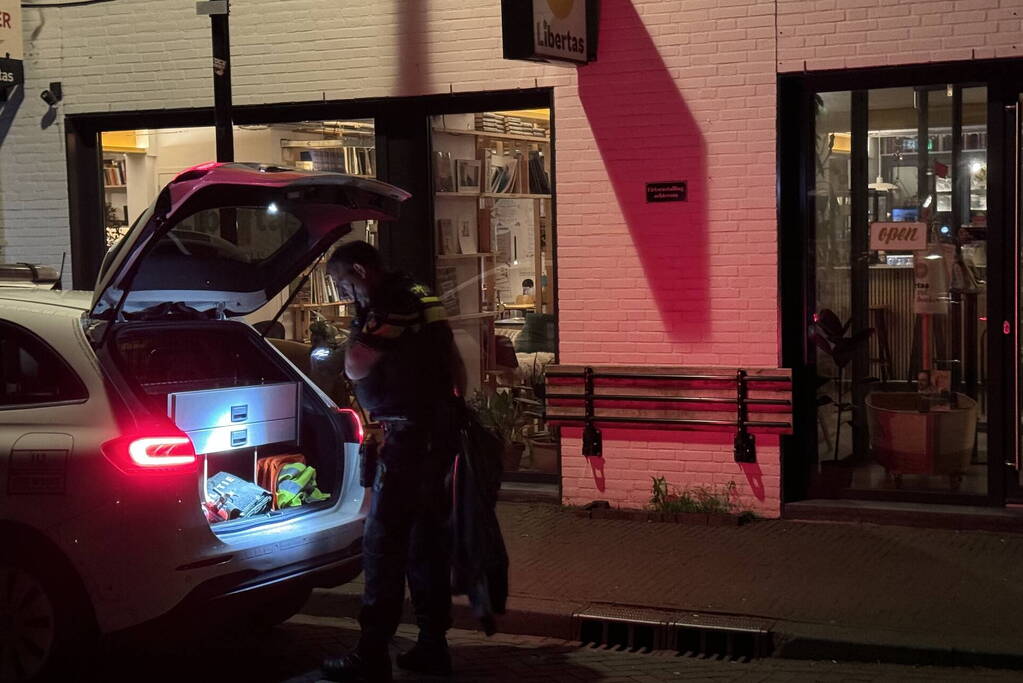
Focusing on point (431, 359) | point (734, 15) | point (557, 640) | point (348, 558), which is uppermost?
point (734, 15)

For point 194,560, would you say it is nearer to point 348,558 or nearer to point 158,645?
point 348,558

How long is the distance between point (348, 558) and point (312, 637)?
0.97 meters

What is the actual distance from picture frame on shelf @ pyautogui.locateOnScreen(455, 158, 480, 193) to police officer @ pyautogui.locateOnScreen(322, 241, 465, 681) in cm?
433

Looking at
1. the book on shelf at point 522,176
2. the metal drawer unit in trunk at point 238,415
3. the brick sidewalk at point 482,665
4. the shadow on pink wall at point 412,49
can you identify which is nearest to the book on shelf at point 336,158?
the shadow on pink wall at point 412,49

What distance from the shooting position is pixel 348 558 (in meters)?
6.27

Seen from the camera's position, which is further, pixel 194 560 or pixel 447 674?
pixel 447 674

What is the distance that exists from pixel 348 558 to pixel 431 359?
1.01m

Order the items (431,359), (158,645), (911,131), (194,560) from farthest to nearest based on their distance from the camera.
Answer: (911,131) < (158,645) < (431,359) < (194,560)

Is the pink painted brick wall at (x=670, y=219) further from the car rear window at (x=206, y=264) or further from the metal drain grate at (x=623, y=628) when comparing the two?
the car rear window at (x=206, y=264)

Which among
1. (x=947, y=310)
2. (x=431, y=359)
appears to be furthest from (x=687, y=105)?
(x=431, y=359)

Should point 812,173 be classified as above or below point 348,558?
above

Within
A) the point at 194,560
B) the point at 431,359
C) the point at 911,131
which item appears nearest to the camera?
the point at 194,560

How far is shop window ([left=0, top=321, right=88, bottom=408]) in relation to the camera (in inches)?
227

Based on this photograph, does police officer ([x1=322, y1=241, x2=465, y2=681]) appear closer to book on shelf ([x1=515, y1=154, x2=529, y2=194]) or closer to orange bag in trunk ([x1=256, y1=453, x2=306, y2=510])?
orange bag in trunk ([x1=256, y1=453, x2=306, y2=510])
